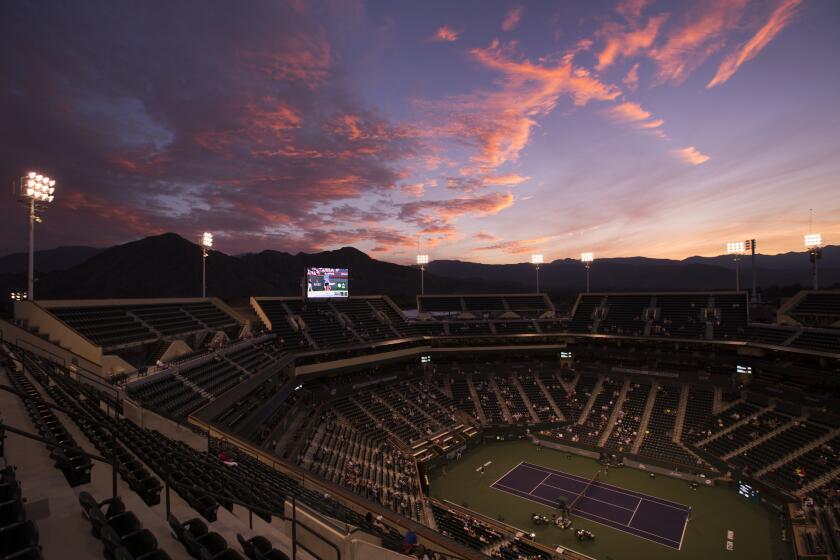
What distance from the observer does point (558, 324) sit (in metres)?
59.7

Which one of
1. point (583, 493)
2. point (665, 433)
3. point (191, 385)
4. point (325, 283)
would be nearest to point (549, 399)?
point (665, 433)

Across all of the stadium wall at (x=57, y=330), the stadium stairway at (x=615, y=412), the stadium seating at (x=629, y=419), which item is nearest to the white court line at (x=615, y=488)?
the stadium seating at (x=629, y=419)

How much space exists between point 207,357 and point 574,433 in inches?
1477

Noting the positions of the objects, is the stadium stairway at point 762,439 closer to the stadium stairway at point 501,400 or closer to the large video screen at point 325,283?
the stadium stairway at point 501,400

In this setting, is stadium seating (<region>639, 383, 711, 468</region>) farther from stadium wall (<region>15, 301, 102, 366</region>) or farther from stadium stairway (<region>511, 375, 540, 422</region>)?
stadium wall (<region>15, 301, 102, 366</region>)

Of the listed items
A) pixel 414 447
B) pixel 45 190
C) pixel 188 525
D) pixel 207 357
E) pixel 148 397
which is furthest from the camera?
pixel 414 447

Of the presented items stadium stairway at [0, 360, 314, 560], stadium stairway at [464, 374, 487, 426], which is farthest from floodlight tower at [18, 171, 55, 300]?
stadium stairway at [464, 374, 487, 426]

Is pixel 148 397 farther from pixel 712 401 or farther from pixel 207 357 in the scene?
pixel 712 401

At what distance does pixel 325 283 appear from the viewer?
5378cm

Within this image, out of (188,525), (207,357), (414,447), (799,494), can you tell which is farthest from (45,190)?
(799,494)

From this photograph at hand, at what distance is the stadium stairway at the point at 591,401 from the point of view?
46.7m

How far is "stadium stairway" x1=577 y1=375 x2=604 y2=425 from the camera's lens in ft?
153

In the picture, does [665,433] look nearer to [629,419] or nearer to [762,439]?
[629,419]

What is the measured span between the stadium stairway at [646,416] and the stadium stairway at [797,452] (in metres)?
9.53
